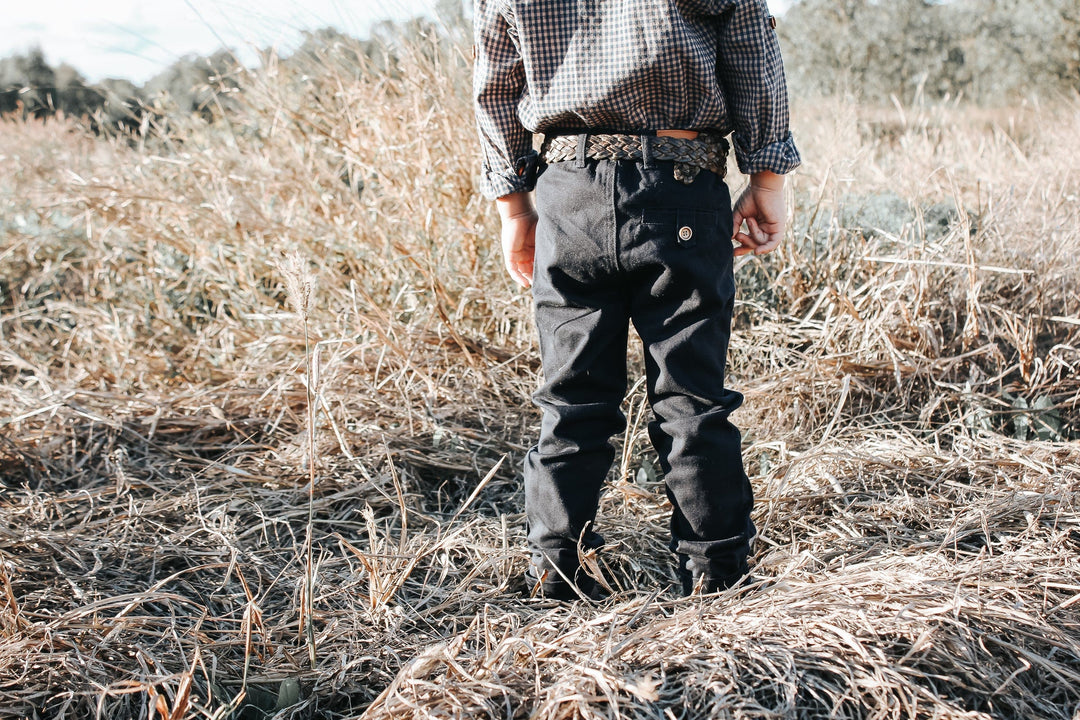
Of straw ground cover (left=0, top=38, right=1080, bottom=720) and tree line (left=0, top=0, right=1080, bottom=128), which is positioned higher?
tree line (left=0, top=0, right=1080, bottom=128)

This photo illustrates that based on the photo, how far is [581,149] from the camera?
1.45 meters

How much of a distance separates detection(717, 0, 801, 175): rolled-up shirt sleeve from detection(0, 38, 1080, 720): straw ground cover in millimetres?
705

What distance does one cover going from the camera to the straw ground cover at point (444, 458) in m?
1.20

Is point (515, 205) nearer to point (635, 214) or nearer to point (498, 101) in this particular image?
point (498, 101)

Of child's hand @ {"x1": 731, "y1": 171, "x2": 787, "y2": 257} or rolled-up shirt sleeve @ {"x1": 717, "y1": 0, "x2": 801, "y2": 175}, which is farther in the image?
child's hand @ {"x1": 731, "y1": 171, "x2": 787, "y2": 257}

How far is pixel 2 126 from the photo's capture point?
601 cm

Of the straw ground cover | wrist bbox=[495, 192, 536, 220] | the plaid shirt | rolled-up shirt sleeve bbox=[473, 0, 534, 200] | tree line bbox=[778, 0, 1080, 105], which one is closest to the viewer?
the straw ground cover

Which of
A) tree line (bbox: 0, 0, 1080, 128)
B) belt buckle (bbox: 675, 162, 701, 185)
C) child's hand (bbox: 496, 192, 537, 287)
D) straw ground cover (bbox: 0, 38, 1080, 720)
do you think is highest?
tree line (bbox: 0, 0, 1080, 128)

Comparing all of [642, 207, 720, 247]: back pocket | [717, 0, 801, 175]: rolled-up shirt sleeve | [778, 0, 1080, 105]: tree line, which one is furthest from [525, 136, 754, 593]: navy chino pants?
[778, 0, 1080, 105]: tree line

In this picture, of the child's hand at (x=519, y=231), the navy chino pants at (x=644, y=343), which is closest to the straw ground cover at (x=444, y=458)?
the navy chino pants at (x=644, y=343)

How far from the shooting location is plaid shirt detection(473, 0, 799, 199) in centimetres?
139

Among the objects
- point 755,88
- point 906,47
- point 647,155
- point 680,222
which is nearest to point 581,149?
point 647,155

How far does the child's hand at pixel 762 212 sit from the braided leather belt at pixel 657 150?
132mm

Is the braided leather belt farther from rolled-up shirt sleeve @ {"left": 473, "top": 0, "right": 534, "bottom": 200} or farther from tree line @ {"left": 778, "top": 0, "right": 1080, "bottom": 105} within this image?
tree line @ {"left": 778, "top": 0, "right": 1080, "bottom": 105}
